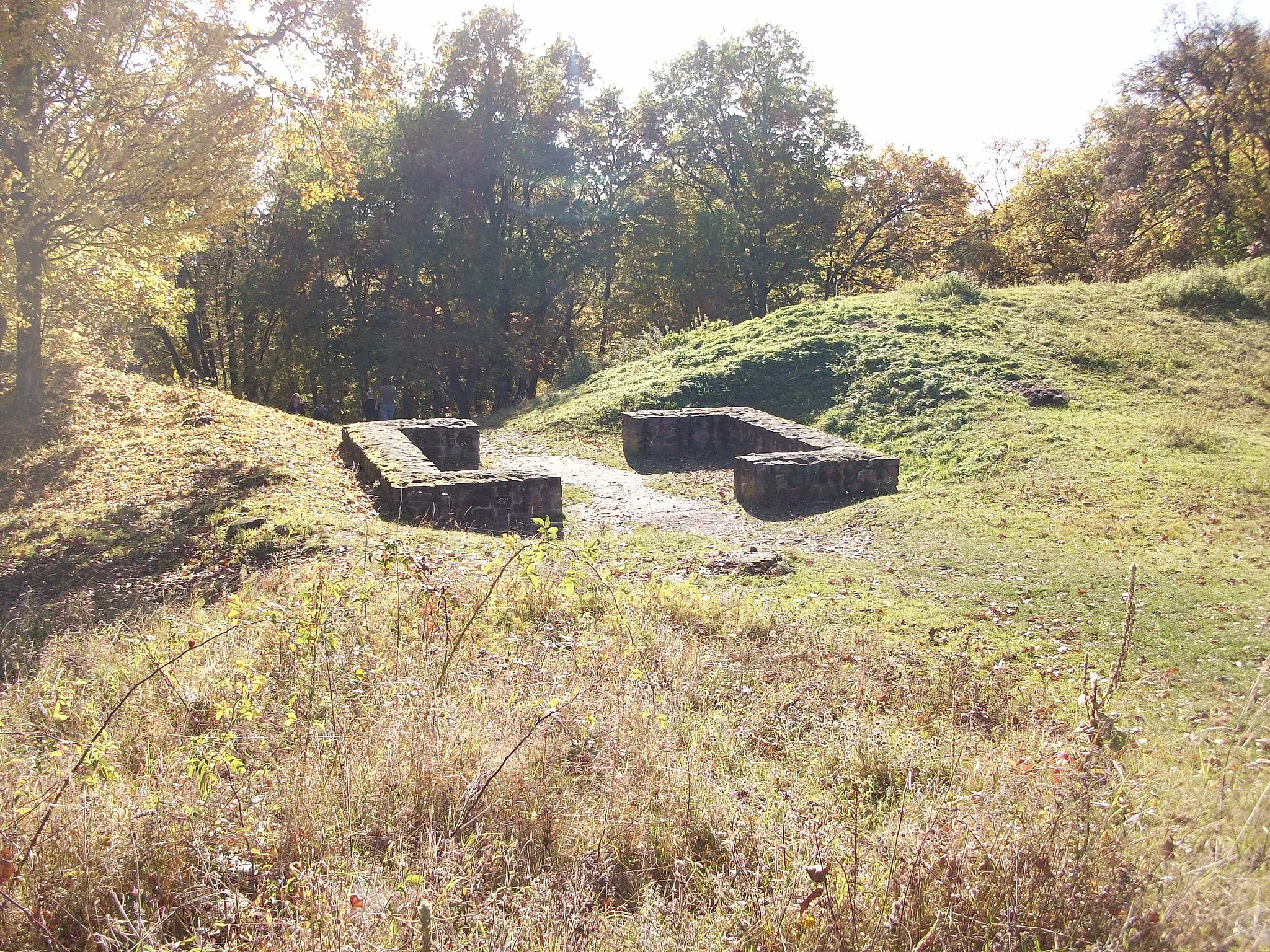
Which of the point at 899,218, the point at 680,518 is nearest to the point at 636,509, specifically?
the point at 680,518

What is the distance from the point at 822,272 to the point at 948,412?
75.5ft

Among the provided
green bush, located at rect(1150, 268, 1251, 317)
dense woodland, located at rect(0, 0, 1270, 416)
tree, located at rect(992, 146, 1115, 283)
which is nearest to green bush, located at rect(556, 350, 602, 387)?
dense woodland, located at rect(0, 0, 1270, 416)

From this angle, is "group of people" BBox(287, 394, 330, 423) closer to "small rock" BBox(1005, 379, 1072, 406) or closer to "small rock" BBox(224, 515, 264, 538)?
"small rock" BBox(224, 515, 264, 538)

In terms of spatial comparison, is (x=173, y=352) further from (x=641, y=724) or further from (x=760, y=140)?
(x=641, y=724)

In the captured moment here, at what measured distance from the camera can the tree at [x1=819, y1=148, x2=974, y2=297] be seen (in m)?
33.9

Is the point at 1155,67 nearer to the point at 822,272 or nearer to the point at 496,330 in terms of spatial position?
the point at 822,272

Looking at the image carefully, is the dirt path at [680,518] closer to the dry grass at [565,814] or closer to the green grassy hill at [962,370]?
the green grassy hill at [962,370]

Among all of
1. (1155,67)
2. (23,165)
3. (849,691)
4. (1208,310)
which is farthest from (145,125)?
(1155,67)

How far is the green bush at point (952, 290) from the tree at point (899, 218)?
14.1m

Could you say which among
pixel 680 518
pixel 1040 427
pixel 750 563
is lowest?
pixel 750 563

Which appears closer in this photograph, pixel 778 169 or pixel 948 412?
pixel 948 412

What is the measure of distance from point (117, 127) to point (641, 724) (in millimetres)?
11762

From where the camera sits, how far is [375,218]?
2692 cm

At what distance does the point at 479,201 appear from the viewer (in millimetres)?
26922
